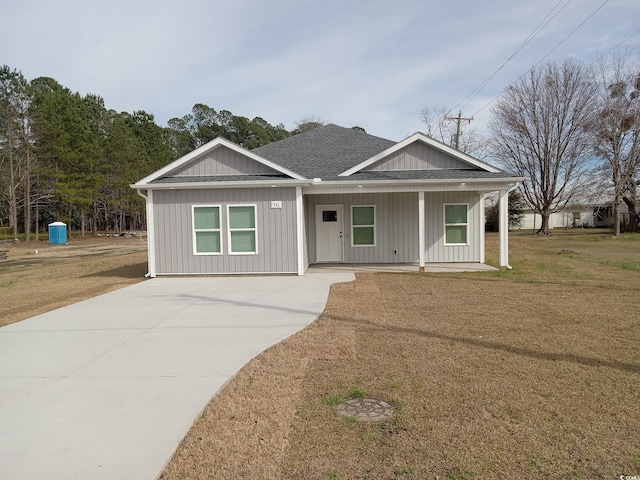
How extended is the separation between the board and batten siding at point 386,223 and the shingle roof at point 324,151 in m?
1.09

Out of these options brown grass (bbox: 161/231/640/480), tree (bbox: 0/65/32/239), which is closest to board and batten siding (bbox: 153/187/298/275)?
brown grass (bbox: 161/231/640/480)

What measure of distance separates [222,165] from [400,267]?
6160 millimetres

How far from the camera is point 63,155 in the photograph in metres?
38.1

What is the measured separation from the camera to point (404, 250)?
1565 cm

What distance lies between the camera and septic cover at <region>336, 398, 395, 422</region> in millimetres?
3730

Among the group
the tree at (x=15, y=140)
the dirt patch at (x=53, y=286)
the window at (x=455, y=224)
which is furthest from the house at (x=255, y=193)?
the tree at (x=15, y=140)

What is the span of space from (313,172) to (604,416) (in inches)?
467

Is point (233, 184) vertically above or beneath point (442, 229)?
above

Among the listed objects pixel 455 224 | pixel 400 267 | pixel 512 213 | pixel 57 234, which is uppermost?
pixel 512 213

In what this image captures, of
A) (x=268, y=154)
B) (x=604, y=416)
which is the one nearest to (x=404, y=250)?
(x=268, y=154)

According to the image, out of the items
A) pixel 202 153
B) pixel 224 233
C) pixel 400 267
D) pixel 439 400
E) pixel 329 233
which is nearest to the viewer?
pixel 439 400

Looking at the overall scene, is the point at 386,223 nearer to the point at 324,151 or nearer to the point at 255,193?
the point at 324,151

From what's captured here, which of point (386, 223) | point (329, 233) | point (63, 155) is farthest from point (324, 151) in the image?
point (63, 155)

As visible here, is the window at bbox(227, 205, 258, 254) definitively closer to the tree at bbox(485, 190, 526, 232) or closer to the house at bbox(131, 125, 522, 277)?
the house at bbox(131, 125, 522, 277)
